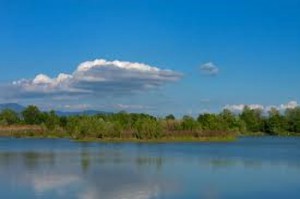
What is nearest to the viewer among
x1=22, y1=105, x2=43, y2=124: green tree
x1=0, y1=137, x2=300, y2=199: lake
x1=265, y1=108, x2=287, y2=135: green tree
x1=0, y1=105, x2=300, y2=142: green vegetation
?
x1=0, y1=137, x2=300, y2=199: lake

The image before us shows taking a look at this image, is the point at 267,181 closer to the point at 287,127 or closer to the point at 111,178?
the point at 111,178

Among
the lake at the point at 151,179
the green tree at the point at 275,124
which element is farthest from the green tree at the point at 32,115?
the lake at the point at 151,179

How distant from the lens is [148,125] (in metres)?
90.1

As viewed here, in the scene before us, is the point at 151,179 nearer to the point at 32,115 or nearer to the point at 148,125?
the point at 148,125

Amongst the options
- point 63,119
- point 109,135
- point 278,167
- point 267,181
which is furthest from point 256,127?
point 267,181

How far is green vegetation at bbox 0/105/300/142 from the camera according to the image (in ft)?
306

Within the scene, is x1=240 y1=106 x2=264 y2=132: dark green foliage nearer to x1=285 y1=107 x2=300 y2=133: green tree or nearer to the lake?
x1=285 y1=107 x2=300 y2=133: green tree

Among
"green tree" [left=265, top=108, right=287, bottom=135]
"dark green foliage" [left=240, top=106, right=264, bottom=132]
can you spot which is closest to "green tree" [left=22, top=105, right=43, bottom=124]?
"dark green foliage" [left=240, top=106, right=264, bottom=132]

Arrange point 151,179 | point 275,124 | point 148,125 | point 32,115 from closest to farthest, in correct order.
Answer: point 151,179
point 148,125
point 275,124
point 32,115

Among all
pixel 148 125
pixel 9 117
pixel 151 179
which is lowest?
pixel 151 179

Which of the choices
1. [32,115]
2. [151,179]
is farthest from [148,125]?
[32,115]

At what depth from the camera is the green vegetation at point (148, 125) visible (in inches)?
3669

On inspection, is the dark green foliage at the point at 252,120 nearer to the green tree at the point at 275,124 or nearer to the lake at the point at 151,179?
the green tree at the point at 275,124

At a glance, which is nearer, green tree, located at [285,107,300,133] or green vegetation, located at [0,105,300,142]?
green vegetation, located at [0,105,300,142]
